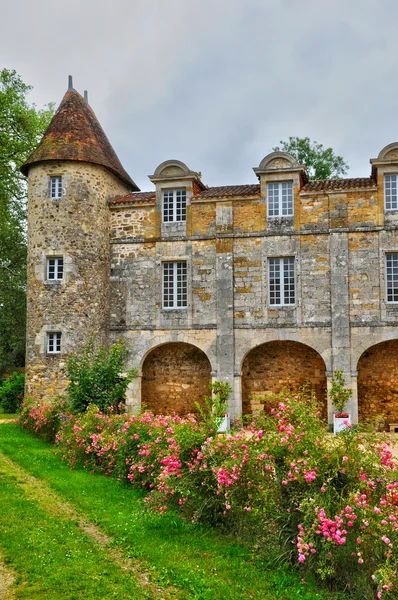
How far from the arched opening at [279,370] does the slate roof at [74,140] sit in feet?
25.6

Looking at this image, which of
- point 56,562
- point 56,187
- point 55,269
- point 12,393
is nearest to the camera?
point 56,562

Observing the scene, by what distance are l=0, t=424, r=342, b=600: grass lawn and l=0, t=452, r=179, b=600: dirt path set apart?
0.04 ft

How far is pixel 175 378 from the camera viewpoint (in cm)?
1936

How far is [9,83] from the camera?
2411 centimetres

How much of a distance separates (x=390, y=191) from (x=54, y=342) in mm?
11095

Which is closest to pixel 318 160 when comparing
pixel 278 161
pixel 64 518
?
pixel 278 161

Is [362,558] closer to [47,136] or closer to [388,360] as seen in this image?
[388,360]

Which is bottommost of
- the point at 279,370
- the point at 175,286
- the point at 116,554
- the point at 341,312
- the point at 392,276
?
the point at 116,554

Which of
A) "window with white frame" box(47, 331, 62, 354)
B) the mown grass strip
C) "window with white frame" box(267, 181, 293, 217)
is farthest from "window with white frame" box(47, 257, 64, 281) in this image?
the mown grass strip

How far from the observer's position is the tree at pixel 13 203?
23781mm

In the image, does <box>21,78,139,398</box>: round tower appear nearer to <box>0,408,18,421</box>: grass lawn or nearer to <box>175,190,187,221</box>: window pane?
<box>0,408,18,421</box>: grass lawn

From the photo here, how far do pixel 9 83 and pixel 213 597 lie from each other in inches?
914

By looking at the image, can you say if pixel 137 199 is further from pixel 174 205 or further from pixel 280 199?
pixel 280 199

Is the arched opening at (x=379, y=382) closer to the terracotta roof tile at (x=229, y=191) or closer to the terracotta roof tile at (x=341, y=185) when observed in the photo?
the terracotta roof tile at (x=341, y=185)
